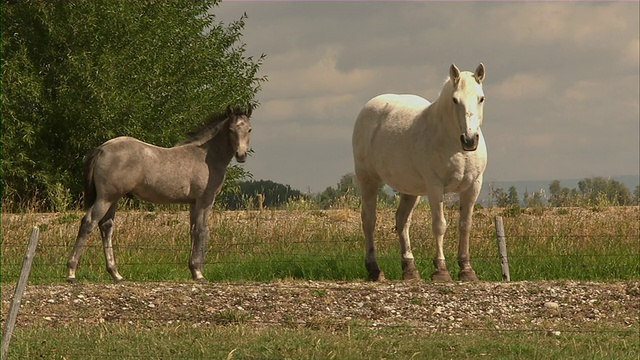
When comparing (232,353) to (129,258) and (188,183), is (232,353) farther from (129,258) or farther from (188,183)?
(129,258)

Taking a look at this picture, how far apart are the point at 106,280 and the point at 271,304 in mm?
3628

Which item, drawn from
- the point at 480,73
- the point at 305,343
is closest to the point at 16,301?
the point at 305,343

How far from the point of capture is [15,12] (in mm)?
29047

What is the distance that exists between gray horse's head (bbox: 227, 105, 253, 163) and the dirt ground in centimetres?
208

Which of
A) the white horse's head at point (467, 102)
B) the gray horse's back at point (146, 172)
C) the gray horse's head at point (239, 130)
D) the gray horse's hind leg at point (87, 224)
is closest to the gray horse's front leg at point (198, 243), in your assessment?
A: the gray horse's back at point (146, 172)

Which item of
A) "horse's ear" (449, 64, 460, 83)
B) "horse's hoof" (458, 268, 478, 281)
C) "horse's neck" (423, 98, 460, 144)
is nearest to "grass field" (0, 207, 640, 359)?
"horse's hoof" (458, 268, 478, 281)

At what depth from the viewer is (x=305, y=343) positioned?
35.8ft

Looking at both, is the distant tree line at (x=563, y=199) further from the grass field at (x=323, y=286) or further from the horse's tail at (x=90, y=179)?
the horse's tail at (x=90, y=179)

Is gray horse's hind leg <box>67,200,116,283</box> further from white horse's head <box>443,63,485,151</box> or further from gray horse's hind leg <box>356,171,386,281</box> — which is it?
white horse's head <box>443,63,485,151</box>

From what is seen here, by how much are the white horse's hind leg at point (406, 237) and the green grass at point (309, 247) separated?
576 millimetres

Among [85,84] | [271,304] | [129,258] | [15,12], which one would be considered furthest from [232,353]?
[15,12]

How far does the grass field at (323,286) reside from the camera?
35.7 ft

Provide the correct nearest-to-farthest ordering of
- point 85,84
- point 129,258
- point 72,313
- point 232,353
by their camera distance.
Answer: point 232,353
point 72,313
point 129,258
point 85,84

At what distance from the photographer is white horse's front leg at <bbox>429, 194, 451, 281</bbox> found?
14875 mm
